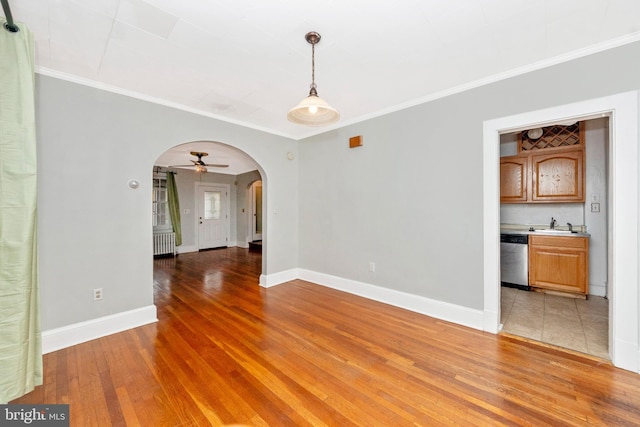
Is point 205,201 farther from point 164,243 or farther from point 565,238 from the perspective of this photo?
point 565,238

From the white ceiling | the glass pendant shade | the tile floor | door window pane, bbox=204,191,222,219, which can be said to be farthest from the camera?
door window pane, bbox=204,191,222,219

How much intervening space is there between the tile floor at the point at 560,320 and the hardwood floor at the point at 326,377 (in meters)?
0.27

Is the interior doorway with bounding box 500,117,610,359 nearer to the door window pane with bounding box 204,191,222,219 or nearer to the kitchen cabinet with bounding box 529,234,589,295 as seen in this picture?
the kitchen cabinet with bounding box 529,234,589,295

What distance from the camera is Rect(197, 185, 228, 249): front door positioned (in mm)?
8141

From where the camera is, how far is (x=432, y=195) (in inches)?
122

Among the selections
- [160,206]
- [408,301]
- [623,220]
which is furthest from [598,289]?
[160,206]

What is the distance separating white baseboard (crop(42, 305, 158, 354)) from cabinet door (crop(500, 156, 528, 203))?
5339mm

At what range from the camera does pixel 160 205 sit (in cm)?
742

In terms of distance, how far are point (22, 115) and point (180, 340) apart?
219 centimetres

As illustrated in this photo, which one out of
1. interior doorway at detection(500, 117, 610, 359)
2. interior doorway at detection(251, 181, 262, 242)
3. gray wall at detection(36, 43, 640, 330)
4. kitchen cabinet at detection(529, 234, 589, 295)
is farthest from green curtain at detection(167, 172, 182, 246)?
kitchen cabinet at detection(529, 234, 589, 295)

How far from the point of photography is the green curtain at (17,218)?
1.79m

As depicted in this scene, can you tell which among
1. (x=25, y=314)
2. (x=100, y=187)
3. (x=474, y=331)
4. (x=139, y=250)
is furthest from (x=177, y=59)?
(x=474, y=331)

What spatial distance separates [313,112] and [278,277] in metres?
3.10

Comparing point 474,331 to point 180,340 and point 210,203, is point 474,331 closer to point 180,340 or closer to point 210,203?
point 180,340
